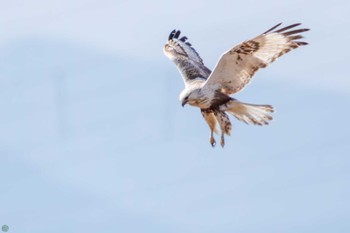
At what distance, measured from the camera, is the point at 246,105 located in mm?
16312

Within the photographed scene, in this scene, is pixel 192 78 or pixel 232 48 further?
pixel 192 78

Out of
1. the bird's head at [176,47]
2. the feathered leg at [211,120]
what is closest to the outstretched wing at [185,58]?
the bird's head at [176,47]

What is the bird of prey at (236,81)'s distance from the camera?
1603 cm

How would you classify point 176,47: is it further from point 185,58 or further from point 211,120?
point 211,120

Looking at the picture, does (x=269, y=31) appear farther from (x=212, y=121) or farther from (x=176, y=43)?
(x=176, y=43)

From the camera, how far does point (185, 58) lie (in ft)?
60.5

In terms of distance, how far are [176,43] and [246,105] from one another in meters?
3.47

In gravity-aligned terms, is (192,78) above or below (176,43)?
below

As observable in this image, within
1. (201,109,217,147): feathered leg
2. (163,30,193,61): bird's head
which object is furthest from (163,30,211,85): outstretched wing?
(201,109,217,147): feathered leg

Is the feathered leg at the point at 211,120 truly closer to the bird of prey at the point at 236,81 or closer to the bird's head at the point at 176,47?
the bird of prey at the point at 236,81

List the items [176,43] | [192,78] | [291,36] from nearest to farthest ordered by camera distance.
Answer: [291,36] → [192,78] → [176,43]

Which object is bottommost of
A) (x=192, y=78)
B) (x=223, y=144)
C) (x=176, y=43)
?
(x=223, y=144)

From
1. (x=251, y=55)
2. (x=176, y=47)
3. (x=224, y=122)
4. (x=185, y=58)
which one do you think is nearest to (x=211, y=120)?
(x=224, y=122)

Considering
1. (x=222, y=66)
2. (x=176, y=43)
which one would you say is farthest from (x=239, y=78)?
(x=176, y=43)
